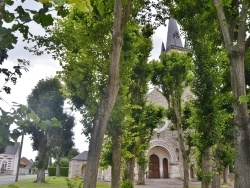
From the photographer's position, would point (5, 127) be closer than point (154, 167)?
Yes

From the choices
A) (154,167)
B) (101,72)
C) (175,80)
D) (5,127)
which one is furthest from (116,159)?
(154,167)

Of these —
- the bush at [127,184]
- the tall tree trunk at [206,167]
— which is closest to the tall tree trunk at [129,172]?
the bush at [127,184]

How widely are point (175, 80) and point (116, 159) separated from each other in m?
9.23

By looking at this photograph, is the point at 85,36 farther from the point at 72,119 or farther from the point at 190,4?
the point at 72,119

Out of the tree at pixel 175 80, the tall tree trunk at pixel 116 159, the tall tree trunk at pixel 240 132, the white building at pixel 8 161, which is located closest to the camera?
the tall tree trunk at pixel 240 132

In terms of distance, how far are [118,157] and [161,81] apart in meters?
9.34

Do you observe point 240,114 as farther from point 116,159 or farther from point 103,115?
point 116,159

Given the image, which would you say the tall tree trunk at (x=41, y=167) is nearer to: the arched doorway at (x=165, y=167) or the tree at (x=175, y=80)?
the tree at (x=175, y=80)

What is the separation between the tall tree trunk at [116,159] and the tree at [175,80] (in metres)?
7.14

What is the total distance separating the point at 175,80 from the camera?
1938 centimetres

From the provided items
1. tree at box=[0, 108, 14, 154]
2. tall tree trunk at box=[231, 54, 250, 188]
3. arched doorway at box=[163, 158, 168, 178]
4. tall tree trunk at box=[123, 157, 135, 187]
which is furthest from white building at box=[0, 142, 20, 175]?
tree at box=[0, 108, 14, 154]

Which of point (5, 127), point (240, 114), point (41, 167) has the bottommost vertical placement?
point (41, 167)

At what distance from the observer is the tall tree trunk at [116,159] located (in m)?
12.1

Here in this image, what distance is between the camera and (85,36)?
11.3 metres
